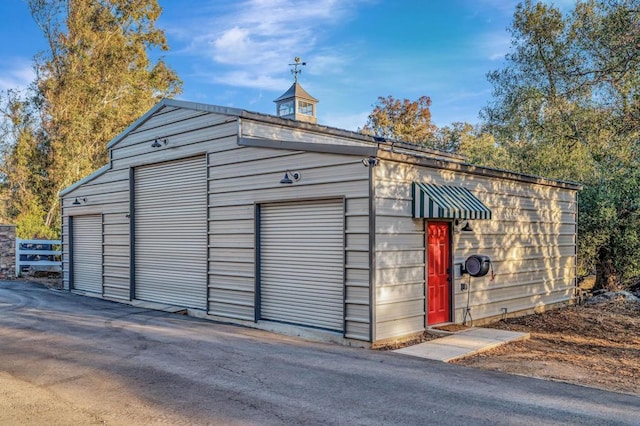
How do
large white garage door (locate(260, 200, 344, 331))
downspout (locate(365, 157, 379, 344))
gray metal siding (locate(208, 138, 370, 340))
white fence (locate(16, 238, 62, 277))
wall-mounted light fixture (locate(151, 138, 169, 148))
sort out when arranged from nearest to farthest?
downspout (locate(365, 157, 379, 344)), gray metal siding (locate(208, 138, 370, 340)), large white garage door (locate(260, 200, 344, 331)), wall-mounted light fixture (locate(151, 138, 169, 148)), white fence (locate(16, 238, 62, 277))

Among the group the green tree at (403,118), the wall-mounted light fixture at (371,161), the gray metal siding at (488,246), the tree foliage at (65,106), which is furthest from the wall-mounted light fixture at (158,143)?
the green tree at (403,118)

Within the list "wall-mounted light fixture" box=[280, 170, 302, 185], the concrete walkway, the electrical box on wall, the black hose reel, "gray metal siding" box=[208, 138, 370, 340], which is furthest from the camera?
the electrical box on wall

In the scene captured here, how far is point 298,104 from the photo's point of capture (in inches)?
699

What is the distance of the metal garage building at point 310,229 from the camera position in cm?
841

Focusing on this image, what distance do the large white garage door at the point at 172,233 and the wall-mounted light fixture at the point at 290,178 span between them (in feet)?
8.89

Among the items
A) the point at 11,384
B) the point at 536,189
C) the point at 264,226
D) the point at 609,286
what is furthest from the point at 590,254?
the point at 11,384

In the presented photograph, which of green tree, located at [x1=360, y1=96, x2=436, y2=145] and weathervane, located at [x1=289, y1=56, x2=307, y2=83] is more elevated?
green tree, located at [x1=360, y1=96, x2=436, y2=145]

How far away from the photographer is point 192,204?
11648 mm

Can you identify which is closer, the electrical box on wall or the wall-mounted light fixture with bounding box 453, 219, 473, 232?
the electrical box on wall

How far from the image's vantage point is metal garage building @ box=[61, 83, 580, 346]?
8406 mm

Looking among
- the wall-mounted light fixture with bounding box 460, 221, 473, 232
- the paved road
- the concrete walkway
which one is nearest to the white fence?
the paved road

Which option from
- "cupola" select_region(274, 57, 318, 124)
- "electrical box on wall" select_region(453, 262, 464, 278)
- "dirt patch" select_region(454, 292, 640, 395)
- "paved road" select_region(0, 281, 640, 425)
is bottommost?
"dirt patch" select_region(454, 292, 640, 395)

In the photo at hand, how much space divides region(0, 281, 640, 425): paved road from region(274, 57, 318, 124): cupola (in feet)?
33.9

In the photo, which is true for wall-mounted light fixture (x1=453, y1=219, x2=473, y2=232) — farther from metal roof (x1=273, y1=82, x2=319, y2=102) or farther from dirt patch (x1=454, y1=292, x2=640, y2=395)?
metal roof (x1=273, y1=82, x2=319, y2=102)
